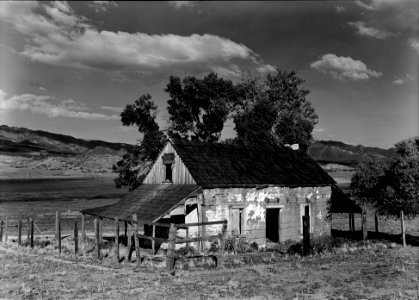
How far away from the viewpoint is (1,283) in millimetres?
13688

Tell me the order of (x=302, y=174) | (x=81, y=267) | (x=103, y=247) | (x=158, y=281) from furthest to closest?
(x=302, y=174) < (x=103, y=247) < (x=81, y=267) < (x=158, y=281)

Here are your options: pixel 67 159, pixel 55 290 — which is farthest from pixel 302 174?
pixel 67 159

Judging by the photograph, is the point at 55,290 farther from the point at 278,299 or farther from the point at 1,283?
the point at 278,299

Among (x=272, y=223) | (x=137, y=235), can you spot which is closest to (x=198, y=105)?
(x=272, y=223)

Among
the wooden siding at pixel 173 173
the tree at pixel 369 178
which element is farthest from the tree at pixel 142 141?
the tree at pixel 369 178

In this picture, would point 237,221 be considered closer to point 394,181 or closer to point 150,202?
point 150,202

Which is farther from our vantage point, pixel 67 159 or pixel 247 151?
pixel 67 159

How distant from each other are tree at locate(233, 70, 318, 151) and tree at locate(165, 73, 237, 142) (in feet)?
6.41

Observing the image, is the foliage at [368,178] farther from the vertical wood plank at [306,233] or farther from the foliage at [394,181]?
the vertical wood plank at [306,233]

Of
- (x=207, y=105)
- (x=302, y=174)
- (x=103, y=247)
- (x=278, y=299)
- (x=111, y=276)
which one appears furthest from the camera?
(x=207, y=105)

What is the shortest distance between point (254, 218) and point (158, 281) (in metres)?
8.93

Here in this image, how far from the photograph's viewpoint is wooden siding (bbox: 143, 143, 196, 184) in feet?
68.0

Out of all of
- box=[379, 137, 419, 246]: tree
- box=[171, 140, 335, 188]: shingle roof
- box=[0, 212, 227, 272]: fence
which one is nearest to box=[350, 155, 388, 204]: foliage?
box=[379, 137, 419, 246]: tree

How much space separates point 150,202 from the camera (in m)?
20.0
